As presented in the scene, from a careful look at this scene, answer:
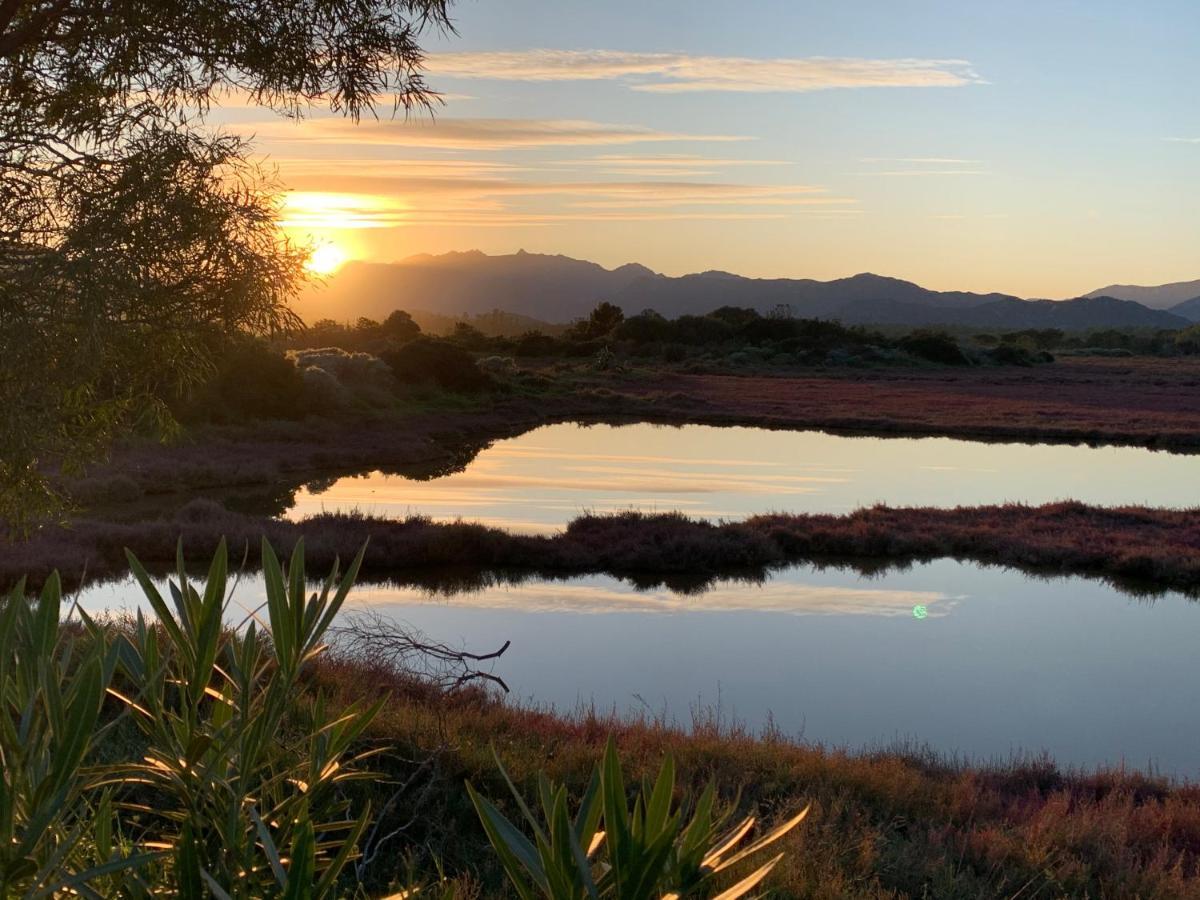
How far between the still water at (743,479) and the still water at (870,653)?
17.8ft

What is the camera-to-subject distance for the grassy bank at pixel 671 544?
17.9 meters

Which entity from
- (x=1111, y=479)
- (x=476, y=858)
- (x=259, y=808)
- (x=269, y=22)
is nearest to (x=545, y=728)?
(x=476, y=858)

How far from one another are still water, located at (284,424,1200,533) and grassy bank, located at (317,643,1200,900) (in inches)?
527

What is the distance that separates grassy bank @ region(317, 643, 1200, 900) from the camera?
538 cm

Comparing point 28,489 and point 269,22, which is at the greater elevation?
point 269,22

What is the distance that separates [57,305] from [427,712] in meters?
3.57

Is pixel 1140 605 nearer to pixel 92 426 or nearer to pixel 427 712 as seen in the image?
pixel 427 712

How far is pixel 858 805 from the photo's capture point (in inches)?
265

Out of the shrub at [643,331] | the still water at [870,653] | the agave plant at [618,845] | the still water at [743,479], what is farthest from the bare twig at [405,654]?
the shrub at [643,331]

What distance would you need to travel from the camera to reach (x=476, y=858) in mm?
5523

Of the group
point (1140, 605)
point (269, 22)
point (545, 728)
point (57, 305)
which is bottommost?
point (1140, 605)

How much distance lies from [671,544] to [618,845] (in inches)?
713

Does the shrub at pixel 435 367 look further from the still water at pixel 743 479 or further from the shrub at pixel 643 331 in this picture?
the shrub at pixel 643 331

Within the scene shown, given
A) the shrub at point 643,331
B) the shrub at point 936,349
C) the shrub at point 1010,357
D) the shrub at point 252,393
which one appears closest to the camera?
the shrub at point 252,393
